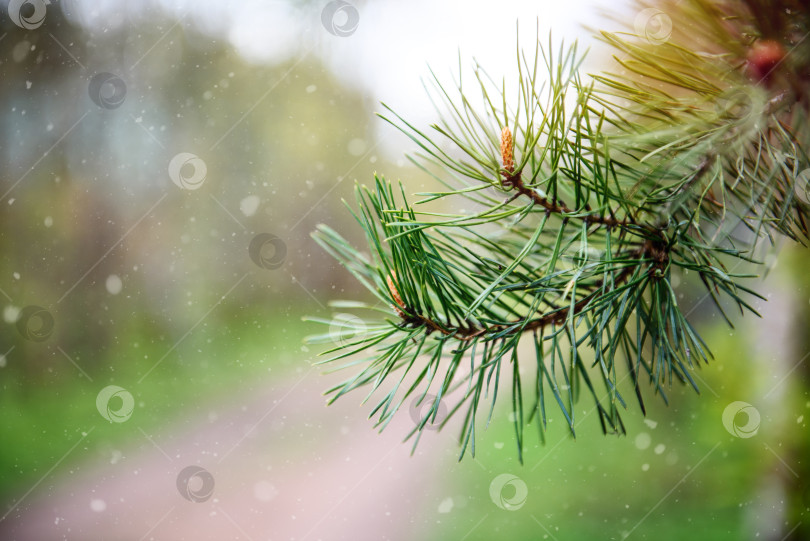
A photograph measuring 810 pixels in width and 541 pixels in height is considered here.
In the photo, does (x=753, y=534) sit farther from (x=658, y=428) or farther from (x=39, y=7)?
(x=39, y=7)

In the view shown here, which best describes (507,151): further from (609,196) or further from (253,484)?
(253,484)

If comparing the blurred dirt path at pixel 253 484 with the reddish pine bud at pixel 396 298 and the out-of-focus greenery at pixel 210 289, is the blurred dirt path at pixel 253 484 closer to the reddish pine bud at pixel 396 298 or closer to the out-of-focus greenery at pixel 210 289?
the out-of-focus greenery at pixel 210 289

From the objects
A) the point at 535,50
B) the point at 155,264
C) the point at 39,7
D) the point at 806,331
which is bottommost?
the point at 806,331

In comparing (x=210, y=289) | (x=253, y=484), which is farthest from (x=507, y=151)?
(x=210, y=289)

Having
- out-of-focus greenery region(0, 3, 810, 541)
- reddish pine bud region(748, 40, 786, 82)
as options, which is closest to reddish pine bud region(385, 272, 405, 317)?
reddish pine bud region(748, 40, 786, 82)

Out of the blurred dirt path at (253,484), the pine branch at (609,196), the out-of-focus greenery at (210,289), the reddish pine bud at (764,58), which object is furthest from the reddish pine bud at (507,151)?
the blurred dirt path at (253,484)

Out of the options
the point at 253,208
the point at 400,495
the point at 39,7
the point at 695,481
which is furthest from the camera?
the point at 253,208

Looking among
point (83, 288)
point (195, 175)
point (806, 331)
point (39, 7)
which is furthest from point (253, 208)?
point (806, 331)
